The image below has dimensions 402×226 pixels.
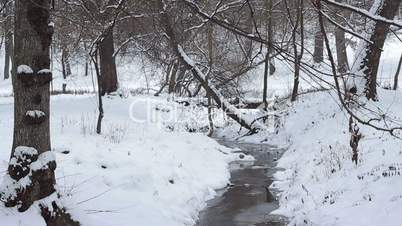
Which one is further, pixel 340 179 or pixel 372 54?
pixel 372 54

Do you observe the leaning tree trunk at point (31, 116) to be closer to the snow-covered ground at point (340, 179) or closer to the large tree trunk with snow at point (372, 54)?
the snow-covered ground at point (340, 179)

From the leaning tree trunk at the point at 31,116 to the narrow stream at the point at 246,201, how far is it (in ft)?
10.4

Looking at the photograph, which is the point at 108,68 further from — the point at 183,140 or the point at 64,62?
the point at 183,140

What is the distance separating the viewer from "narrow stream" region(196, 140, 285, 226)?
8.19 metres

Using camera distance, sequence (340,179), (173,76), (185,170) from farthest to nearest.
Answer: (173,76) < (185,170) < (340,179)

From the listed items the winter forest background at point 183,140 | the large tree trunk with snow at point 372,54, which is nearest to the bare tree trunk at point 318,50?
the winter forest background at point 183,140

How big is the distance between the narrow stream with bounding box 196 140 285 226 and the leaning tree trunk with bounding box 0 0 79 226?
316 cm

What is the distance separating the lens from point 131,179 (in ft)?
28.0

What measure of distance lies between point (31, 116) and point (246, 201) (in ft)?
16.9

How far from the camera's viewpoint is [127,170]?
890 centimetres

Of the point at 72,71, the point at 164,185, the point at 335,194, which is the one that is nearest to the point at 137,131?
the point at 164,185

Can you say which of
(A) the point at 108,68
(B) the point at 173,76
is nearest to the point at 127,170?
(A) the point at 108,68

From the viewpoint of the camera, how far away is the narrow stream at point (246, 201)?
819 cm

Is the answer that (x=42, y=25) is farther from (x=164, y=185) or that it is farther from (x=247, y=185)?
(x=247, y=185)
